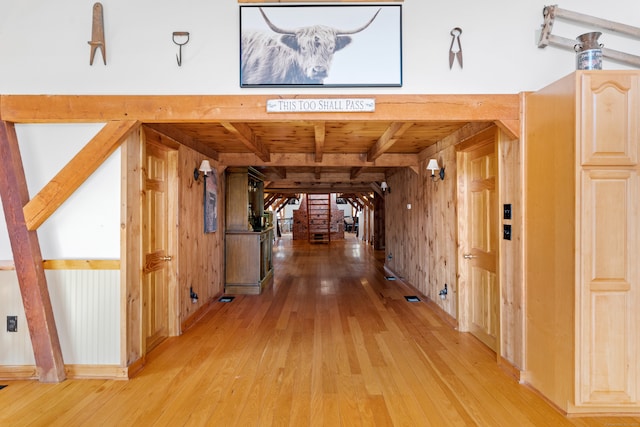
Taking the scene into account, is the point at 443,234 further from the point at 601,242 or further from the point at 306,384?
the point at 306,384

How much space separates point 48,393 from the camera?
246cm

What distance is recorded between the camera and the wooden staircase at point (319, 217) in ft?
46.6

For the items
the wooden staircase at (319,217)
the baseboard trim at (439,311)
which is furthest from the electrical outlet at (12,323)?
the wooden staircase at (319,217)

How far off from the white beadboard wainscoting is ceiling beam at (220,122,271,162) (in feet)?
5.19

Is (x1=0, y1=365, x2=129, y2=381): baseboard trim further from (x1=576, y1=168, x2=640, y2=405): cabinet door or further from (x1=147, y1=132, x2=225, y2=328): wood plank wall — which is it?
(x1=576, y1=168, x2=640, y2=405): cabinet door

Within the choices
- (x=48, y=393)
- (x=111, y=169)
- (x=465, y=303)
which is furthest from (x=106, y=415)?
(x=465, y=303)

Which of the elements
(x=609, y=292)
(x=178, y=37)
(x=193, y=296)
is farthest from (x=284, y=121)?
(x=609, y=292)

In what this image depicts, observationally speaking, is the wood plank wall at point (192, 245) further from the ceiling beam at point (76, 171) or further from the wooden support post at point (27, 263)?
the wooden support post at point (27, 263)

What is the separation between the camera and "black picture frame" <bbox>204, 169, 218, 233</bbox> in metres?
4.50

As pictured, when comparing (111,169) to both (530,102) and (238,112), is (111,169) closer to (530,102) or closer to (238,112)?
(238,112)

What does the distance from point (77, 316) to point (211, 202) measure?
2.28m

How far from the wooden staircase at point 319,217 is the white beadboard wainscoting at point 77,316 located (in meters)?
11.5

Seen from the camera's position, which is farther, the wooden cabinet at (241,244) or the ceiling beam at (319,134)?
the wooden cabinet at (241,244)

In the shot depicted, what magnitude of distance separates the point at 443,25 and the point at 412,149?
93.0 inches
